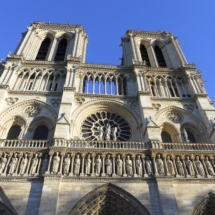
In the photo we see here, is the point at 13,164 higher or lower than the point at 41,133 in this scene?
lower

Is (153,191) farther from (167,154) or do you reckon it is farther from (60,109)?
(60,109)

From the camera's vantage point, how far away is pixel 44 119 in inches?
554

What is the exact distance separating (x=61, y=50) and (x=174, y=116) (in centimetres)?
1234

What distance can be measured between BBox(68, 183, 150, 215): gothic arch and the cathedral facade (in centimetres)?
4

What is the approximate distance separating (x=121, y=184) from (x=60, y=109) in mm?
5647

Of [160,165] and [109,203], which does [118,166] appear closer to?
[109,203]

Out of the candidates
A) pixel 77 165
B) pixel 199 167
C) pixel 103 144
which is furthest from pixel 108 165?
pixel 199 167

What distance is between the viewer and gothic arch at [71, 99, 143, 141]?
13711 mm

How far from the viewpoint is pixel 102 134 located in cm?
1343

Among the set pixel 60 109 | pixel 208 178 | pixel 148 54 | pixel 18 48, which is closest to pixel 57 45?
pixel 18 48

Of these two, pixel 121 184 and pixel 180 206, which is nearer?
pixel 180 206

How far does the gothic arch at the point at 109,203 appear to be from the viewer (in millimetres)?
9540

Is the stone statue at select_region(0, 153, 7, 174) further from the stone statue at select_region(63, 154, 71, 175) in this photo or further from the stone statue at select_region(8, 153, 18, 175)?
the stone statue at select_region(63, 154, 71, 175)

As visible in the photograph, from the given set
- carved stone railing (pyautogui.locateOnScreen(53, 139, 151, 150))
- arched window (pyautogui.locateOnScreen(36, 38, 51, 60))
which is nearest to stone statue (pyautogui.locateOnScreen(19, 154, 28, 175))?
carved stone railing (pyautogui.locateOnScreen(53, 139, 151, 150))
